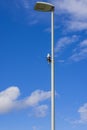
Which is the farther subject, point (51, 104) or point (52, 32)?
point (52, 32)

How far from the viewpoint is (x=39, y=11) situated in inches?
1309

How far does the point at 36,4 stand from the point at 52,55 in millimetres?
3185

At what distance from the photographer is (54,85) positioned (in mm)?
31828

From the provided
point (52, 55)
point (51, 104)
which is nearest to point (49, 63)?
point (52, 55)

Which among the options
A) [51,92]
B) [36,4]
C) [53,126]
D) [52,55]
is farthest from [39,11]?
[53,126]

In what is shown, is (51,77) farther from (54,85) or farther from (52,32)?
(52,32)

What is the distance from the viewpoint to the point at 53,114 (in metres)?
31.0

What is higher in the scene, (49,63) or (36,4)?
(36,4)

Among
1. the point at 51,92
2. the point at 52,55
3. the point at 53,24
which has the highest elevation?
the point at 53,24

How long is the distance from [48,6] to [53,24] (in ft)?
3.69

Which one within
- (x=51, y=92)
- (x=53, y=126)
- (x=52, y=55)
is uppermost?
(x=52, y=55)

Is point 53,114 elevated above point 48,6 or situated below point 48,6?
below

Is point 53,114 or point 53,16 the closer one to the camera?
point 53,114

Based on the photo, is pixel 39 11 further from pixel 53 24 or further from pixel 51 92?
pixel 51 92
